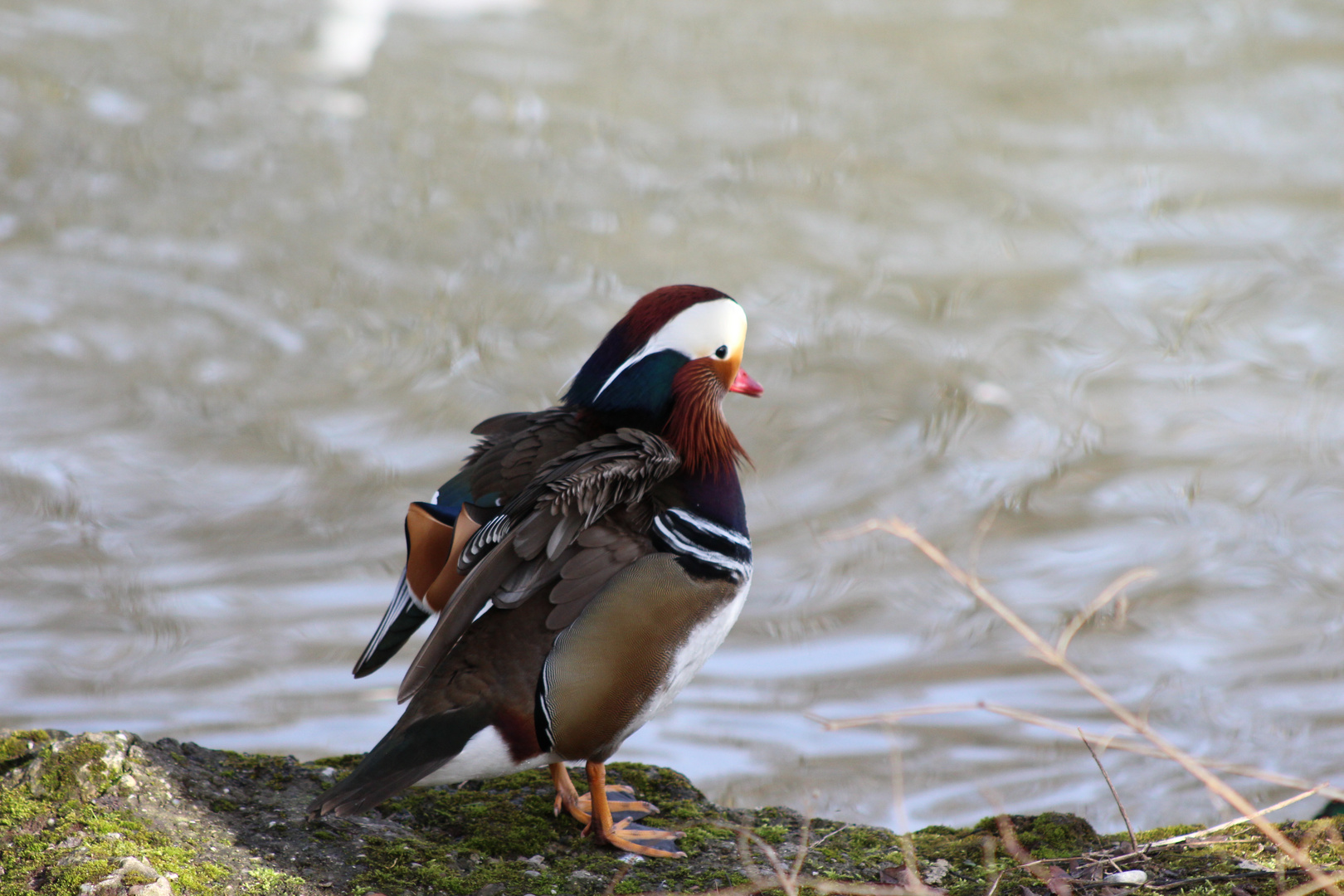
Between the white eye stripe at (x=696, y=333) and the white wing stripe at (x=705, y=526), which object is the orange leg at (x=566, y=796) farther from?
the white eye stripe at (x=696, y=333)

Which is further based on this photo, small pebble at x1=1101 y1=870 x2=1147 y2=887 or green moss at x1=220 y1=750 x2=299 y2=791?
green moss at x1=220 y1=750 x2=299 y2=791

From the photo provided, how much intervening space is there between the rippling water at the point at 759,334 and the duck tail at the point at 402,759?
1973 millimetres

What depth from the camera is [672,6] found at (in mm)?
10203

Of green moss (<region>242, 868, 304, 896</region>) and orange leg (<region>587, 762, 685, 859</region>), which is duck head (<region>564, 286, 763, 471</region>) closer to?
orange leg (<region>587, 762, 685, 859</region>)

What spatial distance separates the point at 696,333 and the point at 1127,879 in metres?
1.40

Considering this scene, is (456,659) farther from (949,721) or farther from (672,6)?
(672,6)

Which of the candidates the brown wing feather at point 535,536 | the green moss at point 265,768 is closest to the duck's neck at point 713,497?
the brown wing feather at point 535,536

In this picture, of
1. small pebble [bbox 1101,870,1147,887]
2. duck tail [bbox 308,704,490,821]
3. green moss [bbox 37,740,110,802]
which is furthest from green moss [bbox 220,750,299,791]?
small pebble [bbox 1101,870,1147,887]

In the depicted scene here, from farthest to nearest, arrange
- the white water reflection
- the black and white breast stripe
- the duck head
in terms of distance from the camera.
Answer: the white water reflection → the duck head → the black and white breast stripe

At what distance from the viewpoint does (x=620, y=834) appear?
9.26 ft

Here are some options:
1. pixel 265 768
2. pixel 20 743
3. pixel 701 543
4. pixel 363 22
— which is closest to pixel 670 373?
pixel 701 543

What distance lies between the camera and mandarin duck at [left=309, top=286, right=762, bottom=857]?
8.59 feet

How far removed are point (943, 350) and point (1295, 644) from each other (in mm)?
2377

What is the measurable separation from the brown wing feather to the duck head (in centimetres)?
22
